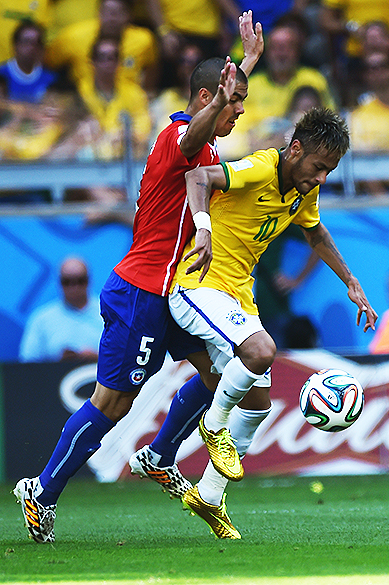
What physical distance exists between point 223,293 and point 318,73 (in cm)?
661

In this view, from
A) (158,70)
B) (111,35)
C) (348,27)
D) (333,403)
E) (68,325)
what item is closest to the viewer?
(333,403)

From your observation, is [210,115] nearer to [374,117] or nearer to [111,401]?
[111,401]

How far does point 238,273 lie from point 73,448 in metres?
1.30

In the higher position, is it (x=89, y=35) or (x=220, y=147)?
(x=89, y=35)

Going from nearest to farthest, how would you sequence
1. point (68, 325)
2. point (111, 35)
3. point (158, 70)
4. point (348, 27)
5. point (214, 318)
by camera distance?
point (214, 318) → point (68, 325) → point (111, 35) → point (158, 70) → point (348, 27)

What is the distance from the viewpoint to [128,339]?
4.66m

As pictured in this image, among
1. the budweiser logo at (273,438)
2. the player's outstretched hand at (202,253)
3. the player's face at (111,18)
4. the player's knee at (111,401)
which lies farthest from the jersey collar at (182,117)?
the player's face at (111,18)

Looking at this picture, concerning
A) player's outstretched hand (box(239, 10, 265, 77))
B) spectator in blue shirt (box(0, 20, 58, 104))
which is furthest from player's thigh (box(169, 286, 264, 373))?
spectator in blue shirt (box(0, 20, 58, 104))

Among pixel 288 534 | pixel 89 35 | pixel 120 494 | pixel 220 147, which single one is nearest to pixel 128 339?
pixel 288 534

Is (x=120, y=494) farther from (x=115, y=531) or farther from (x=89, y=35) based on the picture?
(x=89, y=35)

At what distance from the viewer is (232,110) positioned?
4551mm

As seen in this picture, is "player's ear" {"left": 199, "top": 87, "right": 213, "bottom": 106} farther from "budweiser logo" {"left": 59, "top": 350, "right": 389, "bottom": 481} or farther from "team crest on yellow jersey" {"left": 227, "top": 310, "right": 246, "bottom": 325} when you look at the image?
"budweiser logo" {"left": 59, "top": 350, "right": 389, "bottom": 481}

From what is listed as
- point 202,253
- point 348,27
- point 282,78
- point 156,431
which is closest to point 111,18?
point 282,78

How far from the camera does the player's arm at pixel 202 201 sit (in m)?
4.08
